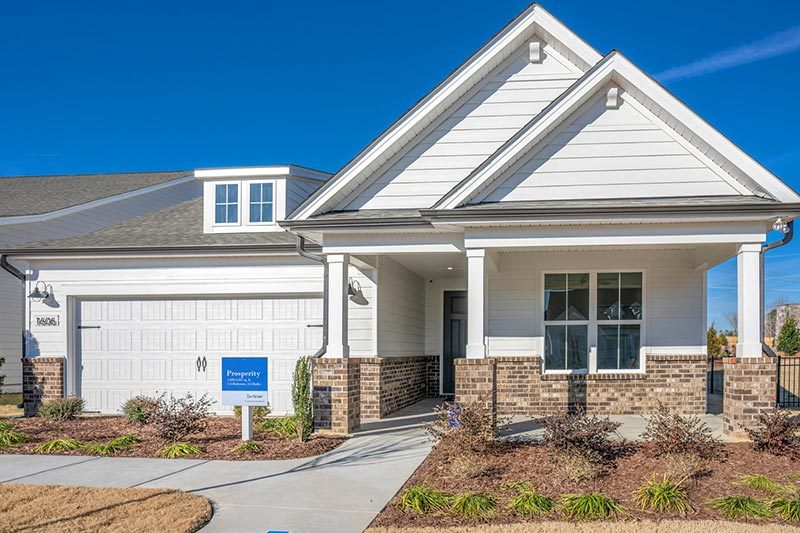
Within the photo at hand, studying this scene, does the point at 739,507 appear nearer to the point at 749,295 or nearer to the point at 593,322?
the point at 749,295

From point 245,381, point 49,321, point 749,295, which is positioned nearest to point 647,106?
point 749,295

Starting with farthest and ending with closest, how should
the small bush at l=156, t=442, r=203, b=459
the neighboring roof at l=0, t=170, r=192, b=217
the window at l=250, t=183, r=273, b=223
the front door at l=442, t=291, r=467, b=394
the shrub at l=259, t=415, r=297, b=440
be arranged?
the neighboring roof at l=0, t=170, r=192, b=217
the front door at l=442, t=291, r=467, b=394
the window at l=250, t=183, r=273, b=223
the shrub at l=259, t=415, r=297, b=440
the small bush at l=156, t=442, r=203, b=459

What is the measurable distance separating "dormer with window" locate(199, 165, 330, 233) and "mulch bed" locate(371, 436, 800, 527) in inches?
301

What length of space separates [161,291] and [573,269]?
8264 mm

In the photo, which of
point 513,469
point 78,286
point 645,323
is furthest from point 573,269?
point 78,286

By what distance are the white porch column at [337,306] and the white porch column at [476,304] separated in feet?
6.73

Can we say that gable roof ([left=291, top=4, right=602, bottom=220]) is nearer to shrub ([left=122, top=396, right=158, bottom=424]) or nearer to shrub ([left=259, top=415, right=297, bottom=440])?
shrub ([left=259, top=415, right=297, bottom=440])

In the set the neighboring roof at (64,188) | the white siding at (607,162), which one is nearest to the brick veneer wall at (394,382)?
the white siding at (607,162)

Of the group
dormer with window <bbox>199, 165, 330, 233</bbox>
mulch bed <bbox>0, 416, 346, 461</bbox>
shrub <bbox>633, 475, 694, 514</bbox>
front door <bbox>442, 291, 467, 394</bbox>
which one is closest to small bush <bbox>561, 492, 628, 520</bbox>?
shrub <bbox>633, 475, 694, 514</bbox>

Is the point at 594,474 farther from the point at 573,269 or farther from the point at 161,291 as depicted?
the point at 161,291

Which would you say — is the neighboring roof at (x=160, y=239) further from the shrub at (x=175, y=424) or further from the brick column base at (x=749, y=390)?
the brick column base at (x=749, y=390)

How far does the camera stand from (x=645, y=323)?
12484 mm

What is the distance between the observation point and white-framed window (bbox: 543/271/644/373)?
12609mm

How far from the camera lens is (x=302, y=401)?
10.0 metres
